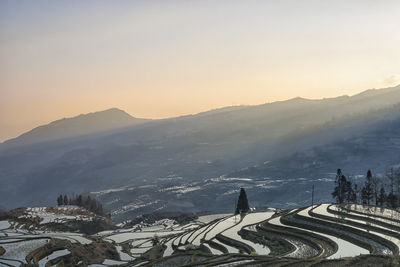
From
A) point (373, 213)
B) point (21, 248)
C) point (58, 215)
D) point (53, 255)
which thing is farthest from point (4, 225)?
point (373, 213)

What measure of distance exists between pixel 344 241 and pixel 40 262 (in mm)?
38303

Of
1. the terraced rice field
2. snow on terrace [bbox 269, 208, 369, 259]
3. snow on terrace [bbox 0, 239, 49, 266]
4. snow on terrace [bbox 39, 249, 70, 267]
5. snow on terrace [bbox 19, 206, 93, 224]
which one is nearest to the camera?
snow on terrace [bbox 269, 208, 369, 259]

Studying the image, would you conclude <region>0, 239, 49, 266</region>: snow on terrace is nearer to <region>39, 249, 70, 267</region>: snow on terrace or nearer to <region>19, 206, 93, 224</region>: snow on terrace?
<region>39, 249, 70, 267</region>: snow on terrace

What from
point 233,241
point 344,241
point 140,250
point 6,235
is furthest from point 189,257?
point 6,235

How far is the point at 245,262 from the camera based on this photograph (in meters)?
33.8

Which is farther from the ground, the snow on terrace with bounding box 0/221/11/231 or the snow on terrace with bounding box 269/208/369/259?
the snow on terrace with bounding box 269/208/369/259

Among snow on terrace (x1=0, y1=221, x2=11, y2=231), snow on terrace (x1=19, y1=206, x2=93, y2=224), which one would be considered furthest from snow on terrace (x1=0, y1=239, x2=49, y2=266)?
Result: snow on terrace (x1=19, y1=206, x2=93, y2=224)

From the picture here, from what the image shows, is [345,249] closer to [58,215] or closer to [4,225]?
[4,225]

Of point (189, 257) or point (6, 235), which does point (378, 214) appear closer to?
point (189, 257)

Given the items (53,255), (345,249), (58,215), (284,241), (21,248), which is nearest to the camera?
(345,249)

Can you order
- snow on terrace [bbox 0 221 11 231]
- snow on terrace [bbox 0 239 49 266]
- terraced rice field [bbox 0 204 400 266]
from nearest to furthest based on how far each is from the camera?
terraced rice field [bbox 0 204 400 266]
snow on terrace [bbox 0 239 49 266]
snow on terrace [bbox 0 221 11 231]

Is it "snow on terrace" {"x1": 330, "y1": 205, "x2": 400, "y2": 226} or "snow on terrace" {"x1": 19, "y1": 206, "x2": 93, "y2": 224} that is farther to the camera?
"snow on terrace" {"x1": 19, "y1": 206, "x2": 93, "y2": 224}

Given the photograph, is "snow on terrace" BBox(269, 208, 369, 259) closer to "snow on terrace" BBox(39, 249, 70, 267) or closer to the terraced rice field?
the terraced rice field

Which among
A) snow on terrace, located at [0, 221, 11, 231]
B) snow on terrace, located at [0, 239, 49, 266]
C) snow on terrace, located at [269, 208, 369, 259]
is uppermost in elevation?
snow on terrace, located at [269, 208, 369, 259]
